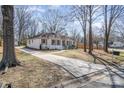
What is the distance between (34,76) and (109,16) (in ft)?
12.7

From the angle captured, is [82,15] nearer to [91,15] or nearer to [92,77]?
[91,15]

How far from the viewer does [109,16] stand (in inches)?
305

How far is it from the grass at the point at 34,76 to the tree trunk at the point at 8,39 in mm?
296

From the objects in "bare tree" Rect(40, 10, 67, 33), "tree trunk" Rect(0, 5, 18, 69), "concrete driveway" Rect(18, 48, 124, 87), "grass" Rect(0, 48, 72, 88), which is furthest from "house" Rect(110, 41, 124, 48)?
"tree trunk" Rect(0, 5, 18, 69)

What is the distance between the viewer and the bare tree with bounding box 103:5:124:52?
23.1ft

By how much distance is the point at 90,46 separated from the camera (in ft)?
29.3

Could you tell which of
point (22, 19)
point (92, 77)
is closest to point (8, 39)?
point (22, 19)

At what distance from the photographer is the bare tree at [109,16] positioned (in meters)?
7.03

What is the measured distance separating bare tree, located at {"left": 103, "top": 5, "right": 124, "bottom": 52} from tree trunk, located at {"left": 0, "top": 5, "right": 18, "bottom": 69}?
3.08 m

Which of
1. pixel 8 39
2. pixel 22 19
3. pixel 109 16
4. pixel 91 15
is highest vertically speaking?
pixel 91 15
